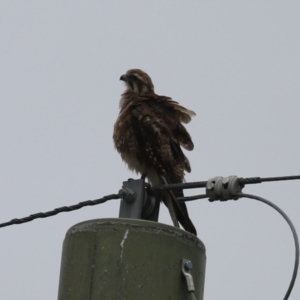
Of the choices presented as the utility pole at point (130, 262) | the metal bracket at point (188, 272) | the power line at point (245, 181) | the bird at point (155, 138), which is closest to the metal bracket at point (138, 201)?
the power line at point (245, 181)

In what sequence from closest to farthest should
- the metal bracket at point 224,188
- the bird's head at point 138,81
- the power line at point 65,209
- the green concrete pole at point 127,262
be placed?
1. the green concrete pole at point 127,262
2. the metal bracket at point 224,188
3. the power line at point 65,209
4. the bird's head at point 138,81

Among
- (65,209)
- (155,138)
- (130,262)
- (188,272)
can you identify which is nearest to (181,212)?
(155,138)

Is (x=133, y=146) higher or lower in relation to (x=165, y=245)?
higher

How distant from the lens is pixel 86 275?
3.97 m

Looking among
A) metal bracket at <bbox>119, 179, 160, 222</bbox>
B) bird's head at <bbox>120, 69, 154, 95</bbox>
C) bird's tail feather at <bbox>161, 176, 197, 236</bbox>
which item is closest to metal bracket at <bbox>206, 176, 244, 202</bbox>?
metal bracket at <bbox>119, 179, 160, 222</bbox>

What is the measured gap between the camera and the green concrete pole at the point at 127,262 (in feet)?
12.8

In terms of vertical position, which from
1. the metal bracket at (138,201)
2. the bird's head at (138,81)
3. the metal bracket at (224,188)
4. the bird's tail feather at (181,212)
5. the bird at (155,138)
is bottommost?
the metal bracket at (138,201)

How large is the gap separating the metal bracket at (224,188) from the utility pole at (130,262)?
0.97 m

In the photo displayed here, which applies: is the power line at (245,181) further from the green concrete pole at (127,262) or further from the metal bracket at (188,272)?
the metal bracket at (188,272)

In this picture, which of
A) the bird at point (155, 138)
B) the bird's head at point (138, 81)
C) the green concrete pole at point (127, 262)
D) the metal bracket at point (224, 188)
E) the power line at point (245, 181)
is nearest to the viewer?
the green concrete pole at point (127, 262)

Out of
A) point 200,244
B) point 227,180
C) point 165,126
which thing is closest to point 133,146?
point 165,126

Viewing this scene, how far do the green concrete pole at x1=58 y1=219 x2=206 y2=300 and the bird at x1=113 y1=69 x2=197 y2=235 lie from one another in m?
3.44

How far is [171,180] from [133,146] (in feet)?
1.50

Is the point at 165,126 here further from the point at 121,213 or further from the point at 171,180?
the point at 121,213
